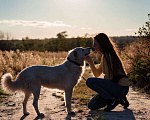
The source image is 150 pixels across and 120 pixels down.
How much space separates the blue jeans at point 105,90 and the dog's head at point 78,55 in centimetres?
57

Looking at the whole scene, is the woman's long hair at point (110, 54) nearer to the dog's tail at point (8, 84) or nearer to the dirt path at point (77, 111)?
the dirt path at point (77, 111)

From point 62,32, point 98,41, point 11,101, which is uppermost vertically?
point 62,32

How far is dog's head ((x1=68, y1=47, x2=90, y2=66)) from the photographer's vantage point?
4.23m

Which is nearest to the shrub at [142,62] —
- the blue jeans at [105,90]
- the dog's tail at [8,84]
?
the blue jeans at [105,90]

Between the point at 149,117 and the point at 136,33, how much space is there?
4.51 m

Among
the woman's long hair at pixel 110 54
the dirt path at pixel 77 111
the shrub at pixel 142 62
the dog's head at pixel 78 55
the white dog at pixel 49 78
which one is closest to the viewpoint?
the dirt path at pixel 77 111

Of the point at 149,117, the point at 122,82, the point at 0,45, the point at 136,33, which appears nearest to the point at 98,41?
the point at 122,82

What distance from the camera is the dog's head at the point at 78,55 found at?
4.23m

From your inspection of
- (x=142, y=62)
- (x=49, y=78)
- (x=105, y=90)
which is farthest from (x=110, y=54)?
(x=142, y=62)

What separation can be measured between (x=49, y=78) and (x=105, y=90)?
4.71 feet

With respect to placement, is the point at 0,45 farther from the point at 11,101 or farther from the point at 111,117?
the point at 111,117

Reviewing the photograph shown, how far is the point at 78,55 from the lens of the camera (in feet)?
14.0

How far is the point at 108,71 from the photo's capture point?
4.18 meters

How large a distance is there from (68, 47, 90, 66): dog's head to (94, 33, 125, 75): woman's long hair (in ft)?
1.38
